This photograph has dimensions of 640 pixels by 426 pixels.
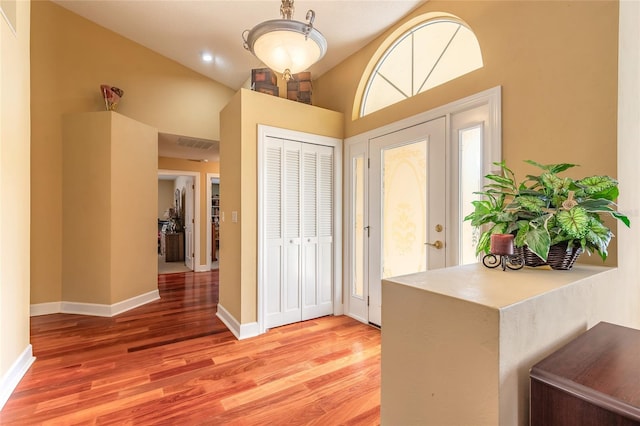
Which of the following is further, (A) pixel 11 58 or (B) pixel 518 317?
(A) pixel 11 58

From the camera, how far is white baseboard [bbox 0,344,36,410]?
1.73 m

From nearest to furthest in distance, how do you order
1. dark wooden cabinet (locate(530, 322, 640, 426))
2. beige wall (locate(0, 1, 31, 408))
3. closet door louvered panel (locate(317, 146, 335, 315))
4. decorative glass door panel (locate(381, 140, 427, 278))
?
dark wooden cabinet (locate(530, 322, 640, 426)) < beige wall (locate(0, 1, 31, 408)) < decorative glass door panel (locate(381, 140, 427, 278)) < closet door louvered panel (locate(317, 146, 335, 315))

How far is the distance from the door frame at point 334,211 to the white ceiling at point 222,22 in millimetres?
1009

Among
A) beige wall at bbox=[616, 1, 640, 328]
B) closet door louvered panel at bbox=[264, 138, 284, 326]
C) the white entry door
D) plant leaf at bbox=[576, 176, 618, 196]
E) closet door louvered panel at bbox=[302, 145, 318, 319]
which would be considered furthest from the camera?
closet door louvered panel at bbox=[302, 145, 318, 319]

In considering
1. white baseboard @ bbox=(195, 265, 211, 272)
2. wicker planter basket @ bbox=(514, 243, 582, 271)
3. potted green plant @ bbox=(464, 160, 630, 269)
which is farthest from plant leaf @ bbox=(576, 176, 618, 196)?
white baseboard @ bbox=(195, 265, 211, 272)

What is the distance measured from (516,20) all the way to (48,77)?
178 inches

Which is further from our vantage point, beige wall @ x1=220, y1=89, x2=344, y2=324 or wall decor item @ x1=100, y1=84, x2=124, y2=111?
wall decor item @ x1=100, y1=84, x2=124, y2=111

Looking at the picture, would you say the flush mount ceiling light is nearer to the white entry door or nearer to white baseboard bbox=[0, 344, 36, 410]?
the white entry door

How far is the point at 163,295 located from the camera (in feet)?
13.2

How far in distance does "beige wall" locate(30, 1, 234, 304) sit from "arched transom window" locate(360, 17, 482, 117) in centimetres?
289

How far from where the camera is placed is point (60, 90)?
3.33m

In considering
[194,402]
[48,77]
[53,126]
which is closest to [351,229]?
[194,402]

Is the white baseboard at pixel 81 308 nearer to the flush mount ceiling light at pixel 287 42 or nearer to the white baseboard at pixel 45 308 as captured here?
the white baseboard at pixel 45 308

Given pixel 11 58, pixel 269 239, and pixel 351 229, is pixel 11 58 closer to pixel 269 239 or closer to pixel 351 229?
pixel 269 239
